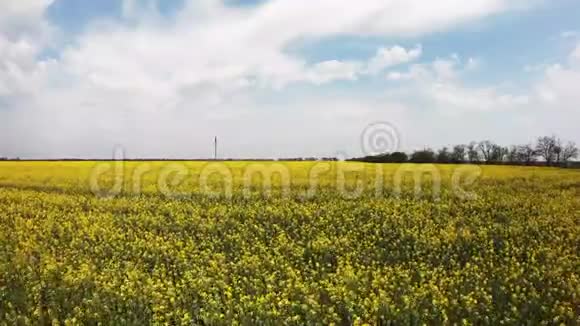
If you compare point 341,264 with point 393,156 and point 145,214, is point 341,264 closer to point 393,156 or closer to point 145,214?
point 145,214

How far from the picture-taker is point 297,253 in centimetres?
1066

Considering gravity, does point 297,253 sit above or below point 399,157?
below

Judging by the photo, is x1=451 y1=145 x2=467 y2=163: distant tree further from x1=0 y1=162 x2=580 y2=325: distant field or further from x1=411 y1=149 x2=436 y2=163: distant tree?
x1=0 y1=162 x2=580 y2=325: distant field

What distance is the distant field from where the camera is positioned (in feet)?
26.5

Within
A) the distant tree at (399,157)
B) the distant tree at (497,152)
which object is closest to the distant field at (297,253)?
the distant tree at (399,157)

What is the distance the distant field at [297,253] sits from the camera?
806cm

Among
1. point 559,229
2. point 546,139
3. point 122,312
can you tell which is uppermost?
point 546,139

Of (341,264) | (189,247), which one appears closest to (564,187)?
(341,264)

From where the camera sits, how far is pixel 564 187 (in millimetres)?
18016

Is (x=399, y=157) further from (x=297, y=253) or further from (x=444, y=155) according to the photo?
(x=297, y=253)

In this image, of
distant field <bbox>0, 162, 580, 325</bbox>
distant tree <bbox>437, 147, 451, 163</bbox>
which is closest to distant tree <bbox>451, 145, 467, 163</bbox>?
distant tree <bbox>437, 147, 451, 163</bbox>

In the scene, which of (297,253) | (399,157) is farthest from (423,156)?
(297,253)

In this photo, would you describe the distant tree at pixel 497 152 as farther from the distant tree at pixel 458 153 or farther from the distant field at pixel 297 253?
the distant field at pixel 297 253

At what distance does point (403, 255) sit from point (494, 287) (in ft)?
7.66
